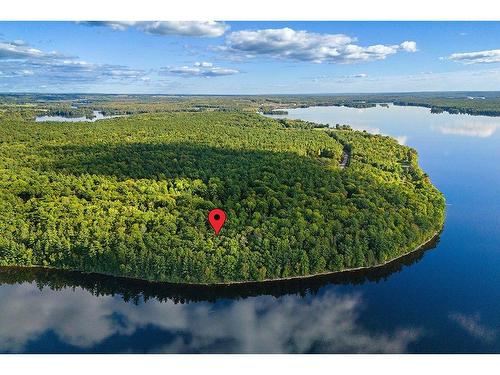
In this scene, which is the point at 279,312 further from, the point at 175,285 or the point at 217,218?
the point at 217,218

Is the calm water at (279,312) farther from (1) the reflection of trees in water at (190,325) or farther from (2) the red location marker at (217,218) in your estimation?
(2) the red location marker at (217,218)

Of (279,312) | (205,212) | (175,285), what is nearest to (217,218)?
(205,212)

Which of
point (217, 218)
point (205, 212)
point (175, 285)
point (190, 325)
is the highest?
point (205, 212)

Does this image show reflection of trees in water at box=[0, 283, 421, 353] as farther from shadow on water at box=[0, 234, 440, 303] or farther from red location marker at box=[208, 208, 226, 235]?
red location marker at box=[208, 208, 226, 235]

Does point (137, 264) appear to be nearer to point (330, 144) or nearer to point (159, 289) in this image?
point (159, 289)

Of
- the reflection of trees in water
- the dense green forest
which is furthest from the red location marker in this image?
the reflection of trees in water
